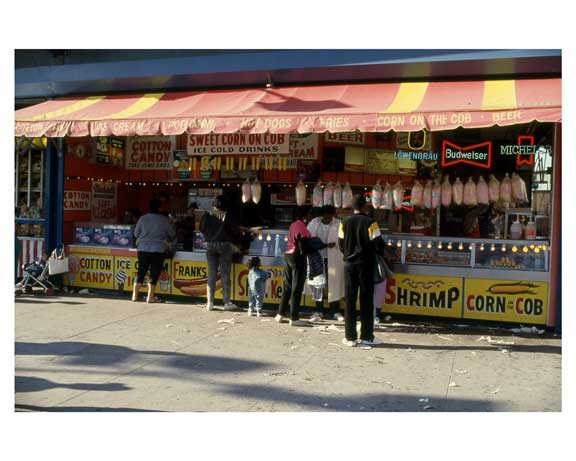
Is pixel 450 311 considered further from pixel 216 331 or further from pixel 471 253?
pixel 216 331

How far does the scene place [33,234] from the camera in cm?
1152

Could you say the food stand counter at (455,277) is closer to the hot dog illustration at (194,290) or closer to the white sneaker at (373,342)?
the hot dog illustration at (194,290)

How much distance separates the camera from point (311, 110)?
328 inches

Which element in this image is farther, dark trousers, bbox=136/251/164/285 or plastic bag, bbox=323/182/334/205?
dark trousers, bbox=136/251/164/285

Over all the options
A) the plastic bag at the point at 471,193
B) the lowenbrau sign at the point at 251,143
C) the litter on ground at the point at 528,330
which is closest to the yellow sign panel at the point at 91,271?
the lowenbrau sign at the point at 251,143

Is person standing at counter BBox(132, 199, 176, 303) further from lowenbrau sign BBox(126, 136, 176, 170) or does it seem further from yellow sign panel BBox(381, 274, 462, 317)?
yellow sign panel BBox(381, 274, 462, 317)

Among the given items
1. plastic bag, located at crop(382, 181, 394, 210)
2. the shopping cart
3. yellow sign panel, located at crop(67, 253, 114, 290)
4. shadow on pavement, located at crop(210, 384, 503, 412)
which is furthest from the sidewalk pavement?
plastic bag, located at crop(382, 181, 394, 210)

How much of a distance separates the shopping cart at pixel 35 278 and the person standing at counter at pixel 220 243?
319 centimetres

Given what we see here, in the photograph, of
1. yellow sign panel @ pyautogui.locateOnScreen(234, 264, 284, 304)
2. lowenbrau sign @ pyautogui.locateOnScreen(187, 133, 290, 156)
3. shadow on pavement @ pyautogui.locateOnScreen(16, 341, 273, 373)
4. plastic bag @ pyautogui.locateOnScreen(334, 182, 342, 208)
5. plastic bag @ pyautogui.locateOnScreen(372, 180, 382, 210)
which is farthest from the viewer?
lowenbrau sign @ pyautogui.locateOnScreen(187, 133, 290, 156)

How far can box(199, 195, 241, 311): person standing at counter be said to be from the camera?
9312mm

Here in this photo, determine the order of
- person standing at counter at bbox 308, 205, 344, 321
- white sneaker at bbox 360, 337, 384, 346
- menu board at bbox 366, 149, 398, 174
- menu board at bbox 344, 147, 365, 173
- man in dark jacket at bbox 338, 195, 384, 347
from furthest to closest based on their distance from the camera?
menu board at bbox 366, 149, 398, 174 < menu board at bbox 344, 147, 365, 173 < person standing at counter at bbox 308, 205, 344, 321 < white sneaker at bbox 360, 337, 384, 346 < man in dark jacket at bbox 338, 195, 384, 347

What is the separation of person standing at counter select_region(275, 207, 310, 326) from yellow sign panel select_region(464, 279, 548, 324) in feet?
7.84

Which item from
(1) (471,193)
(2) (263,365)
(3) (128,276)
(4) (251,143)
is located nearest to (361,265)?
(2) (263,365)

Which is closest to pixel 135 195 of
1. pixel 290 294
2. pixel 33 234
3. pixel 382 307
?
pixel 33 234
